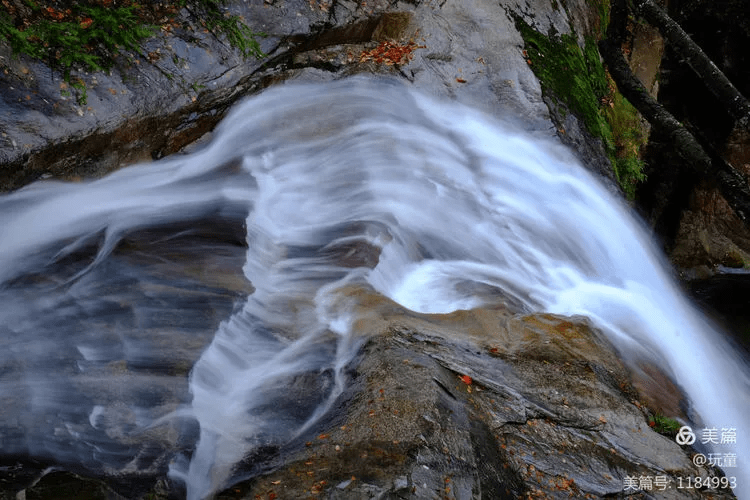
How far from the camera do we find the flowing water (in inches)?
161

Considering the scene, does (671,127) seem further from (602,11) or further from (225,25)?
(225,25)

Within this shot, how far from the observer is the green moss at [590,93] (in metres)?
7.56

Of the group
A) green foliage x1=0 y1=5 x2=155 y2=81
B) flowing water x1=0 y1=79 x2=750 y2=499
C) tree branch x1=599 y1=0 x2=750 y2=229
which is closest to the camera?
flowing water x1=0 y1=79 x2=750 y2=499

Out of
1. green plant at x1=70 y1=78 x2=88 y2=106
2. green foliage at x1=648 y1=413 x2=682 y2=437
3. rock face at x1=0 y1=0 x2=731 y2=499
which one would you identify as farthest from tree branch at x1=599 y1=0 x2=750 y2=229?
green plant at x1=70 y1=78 x2=88 y2=106

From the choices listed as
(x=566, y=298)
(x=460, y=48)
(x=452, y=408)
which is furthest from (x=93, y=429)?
(x=460, y=48)

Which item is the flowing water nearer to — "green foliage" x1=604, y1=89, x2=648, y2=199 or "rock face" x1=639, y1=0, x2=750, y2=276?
"green foliage" x1=604, y1=89, x2=648, y2=199

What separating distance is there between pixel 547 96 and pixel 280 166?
11.1 ft

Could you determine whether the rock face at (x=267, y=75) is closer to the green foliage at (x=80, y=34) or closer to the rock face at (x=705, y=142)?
the green foliage at (x=80, y=34)

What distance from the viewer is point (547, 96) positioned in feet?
24.0

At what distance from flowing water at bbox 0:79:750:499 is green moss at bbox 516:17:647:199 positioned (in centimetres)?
94

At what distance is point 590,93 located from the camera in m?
8.03

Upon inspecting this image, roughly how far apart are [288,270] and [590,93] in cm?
509

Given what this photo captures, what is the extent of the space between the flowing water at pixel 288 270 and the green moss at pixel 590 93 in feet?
3.09

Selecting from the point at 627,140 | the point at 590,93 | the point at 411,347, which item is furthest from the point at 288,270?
the point at 627,140
